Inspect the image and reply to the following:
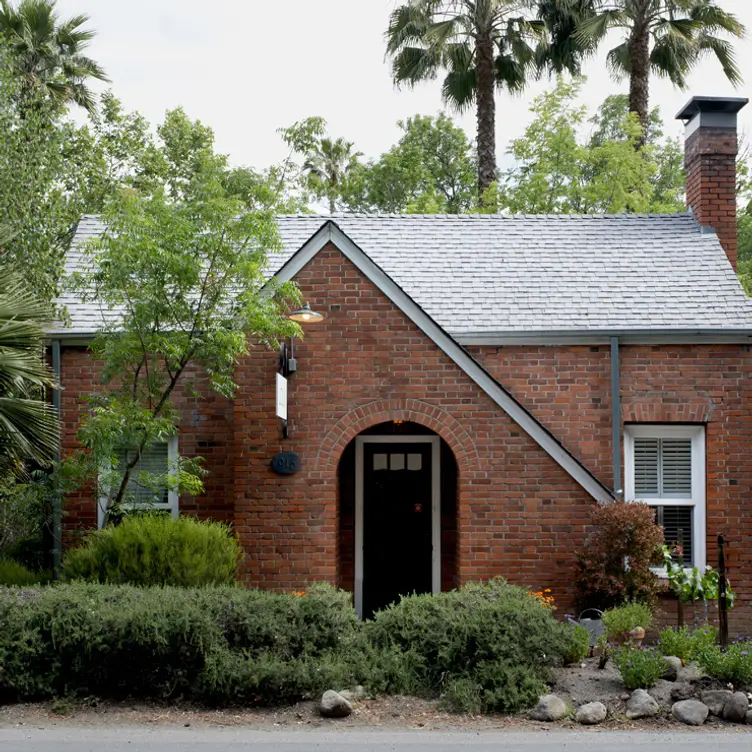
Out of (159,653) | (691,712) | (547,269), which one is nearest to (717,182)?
(547,269)

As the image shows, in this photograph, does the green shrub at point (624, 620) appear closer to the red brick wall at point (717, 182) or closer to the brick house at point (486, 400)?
the brick house at point (486, 400)

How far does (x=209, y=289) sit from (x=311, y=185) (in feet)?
78.8

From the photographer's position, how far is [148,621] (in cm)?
760

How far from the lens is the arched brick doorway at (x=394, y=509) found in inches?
502

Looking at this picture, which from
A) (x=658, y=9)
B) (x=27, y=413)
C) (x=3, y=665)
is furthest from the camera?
(x=658, y=9)

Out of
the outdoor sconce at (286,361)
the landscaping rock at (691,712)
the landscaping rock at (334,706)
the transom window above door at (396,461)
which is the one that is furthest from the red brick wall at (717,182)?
the landscaping rock at (334,706)

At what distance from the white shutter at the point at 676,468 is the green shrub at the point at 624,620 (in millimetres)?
3195

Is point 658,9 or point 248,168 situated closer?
point 658,9

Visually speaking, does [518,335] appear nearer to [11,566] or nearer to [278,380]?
[278,380]

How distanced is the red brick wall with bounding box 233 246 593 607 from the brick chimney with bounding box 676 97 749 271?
5412 millimetres

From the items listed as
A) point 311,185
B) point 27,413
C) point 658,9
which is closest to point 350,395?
point 27,413

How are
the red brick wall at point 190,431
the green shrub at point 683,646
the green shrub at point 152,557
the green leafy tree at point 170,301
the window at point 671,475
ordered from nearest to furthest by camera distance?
the green shrub at point 683,646, the green shrub at point 152,557, the green leafy tree at point 170,301, the red brick wall at point 190,431, the window at point 671,475

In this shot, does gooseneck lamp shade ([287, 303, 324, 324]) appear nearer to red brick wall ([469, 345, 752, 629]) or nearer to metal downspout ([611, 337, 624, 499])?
red brick wall ([469, 345, 752, 629])

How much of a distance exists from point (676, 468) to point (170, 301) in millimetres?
6582
